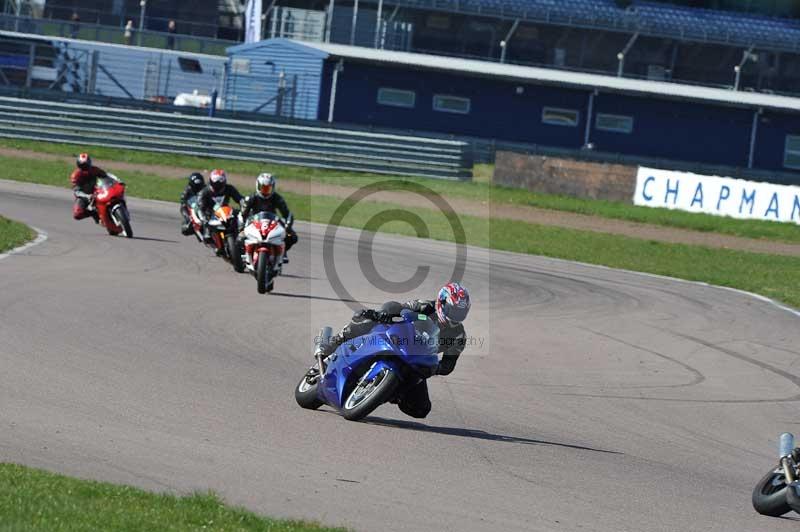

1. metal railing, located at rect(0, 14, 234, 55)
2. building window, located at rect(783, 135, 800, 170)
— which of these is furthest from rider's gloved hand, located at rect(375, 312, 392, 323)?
building window, located at rect(783, 135, 800, 170)

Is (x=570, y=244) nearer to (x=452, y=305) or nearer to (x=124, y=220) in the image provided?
(x=124, y=220)

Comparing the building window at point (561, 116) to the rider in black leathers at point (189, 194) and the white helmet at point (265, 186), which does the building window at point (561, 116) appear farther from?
the white helmet at point (265, 186)

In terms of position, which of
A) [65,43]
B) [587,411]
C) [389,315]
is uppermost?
[65,43]

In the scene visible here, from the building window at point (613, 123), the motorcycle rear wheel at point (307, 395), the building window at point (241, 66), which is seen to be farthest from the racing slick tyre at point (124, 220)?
the building window at point (613, 123)

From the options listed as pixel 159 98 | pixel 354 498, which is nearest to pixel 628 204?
pixel 159 98

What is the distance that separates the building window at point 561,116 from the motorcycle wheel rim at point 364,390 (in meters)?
41.4

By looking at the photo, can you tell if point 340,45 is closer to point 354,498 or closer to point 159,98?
point 159,98

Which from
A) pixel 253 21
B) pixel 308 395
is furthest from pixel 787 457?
pixel 253 21

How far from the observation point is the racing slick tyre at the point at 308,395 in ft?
30.8

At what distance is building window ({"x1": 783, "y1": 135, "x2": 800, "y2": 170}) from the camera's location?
49.9m

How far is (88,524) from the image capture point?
576cm

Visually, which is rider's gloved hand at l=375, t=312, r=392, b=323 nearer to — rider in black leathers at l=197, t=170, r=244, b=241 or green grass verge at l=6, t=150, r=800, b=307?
rider in black leathers at l=197, t=170, r=244, b=241

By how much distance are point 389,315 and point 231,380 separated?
1.82 metres

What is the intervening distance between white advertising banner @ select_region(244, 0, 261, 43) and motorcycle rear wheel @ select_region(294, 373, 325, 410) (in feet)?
131
